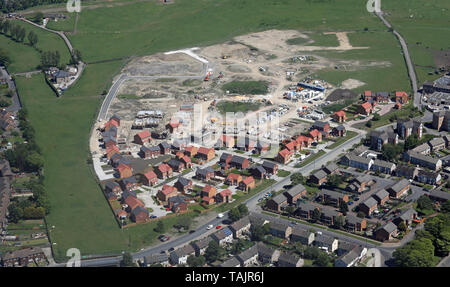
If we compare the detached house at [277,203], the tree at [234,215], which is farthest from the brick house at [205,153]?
the tree at [234,215]

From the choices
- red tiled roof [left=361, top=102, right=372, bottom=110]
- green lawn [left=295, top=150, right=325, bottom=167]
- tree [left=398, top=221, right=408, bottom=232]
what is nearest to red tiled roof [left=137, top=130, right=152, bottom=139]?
green lawn [left=295, top=150, right=325, bottom=167]

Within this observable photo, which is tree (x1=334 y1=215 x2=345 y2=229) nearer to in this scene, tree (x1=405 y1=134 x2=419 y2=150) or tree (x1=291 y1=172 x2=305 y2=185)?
tree (x1=291 y1=172 x2=305 y2=185)

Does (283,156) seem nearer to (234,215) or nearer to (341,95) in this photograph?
(234,215)

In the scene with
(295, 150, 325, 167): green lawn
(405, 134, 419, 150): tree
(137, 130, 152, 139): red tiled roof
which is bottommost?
(295, 150, 325, 167): green lawn

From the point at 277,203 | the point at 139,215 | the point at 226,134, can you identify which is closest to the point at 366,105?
the point at 226,134

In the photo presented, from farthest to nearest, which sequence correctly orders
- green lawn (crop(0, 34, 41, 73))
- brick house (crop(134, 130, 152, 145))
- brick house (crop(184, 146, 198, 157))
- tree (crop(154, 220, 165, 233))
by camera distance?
green lawn (crop(0, 34, 41, 73))
brick house (crop(134, 130, 152, 145))
brick house (crop(184, 146, 198, 157))
tree (crop(154, 220, 165, 233))

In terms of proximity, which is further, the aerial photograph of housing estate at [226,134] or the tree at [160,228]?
the tree at [160,228]

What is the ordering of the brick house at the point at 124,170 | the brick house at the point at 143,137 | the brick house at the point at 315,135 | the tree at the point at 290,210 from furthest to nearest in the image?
the brick house at the point at 143,137
the brick house at the point at 315,135
the brick house at the point at 124,170
the tree at the point at 290,210

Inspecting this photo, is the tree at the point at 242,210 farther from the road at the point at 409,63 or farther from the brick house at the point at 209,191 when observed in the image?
the road at the point at 409,63
